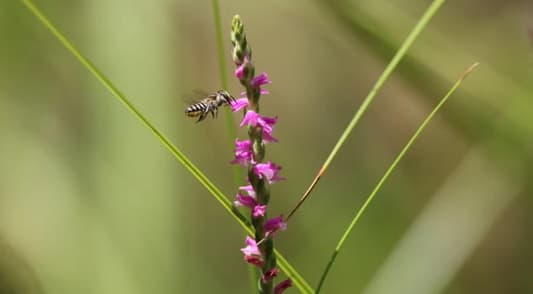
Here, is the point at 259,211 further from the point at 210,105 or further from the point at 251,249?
the point at 210,105

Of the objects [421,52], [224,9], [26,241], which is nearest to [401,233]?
[421,52]

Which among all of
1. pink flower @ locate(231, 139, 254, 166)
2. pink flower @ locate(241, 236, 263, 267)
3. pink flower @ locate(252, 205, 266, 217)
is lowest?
pink flower @ locate(241, 236, 263, 267)

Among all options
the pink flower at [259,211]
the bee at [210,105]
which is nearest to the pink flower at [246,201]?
the pink flower at [259,211]

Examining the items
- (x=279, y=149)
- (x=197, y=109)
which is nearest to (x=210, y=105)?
(x=197, y=109)

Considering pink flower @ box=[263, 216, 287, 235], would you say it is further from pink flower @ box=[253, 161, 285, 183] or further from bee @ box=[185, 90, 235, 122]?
bee @ box=[185, 90, 235, 122]

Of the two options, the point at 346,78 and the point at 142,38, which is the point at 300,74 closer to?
the point at 346,78

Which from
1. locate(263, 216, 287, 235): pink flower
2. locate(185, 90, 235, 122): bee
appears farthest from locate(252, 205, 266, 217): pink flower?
locate(185, 90, 235, 122): bee
